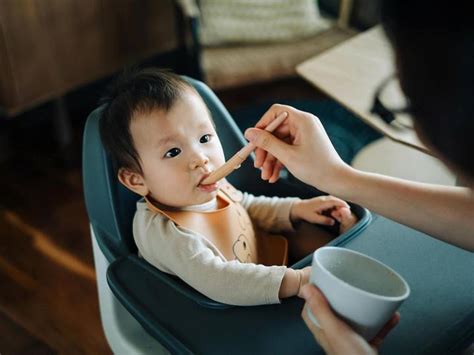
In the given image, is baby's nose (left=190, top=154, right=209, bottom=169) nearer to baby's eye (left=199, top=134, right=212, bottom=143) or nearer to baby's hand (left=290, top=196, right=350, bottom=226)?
baby's eye (left=199, top=134, right=212, bottom=143)

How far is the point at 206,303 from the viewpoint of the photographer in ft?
2.96

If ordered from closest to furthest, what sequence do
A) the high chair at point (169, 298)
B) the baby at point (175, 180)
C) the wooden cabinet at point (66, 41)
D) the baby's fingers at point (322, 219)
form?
1. the high chair at point (169, 298)
2. the baby at point (175, 180)
3. the baby's fingers at point (322, 219)
4. the wooden cabinet at point (66, 41)

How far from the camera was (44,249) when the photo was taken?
192 cm

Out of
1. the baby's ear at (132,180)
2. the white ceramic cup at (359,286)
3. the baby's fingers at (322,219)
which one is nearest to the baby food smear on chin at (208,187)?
the baby's ear at (132,180)

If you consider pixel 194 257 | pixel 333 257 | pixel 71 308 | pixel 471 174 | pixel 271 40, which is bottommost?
pixel 71 308

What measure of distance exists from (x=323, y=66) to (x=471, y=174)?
3.70ft

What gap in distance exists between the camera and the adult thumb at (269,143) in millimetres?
939

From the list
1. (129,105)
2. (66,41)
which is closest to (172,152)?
(129,105)

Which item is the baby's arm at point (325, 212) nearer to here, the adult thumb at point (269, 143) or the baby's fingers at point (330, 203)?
the baby's fingers at point (330, 203)

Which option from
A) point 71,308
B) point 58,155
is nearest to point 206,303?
point 71,308

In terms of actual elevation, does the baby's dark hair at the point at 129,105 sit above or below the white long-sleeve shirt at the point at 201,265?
above

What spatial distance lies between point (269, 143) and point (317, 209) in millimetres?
222

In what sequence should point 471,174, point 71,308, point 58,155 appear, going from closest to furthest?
point 471,174 → point 71,308 → point 58,155

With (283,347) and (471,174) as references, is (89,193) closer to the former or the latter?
(283,347)
